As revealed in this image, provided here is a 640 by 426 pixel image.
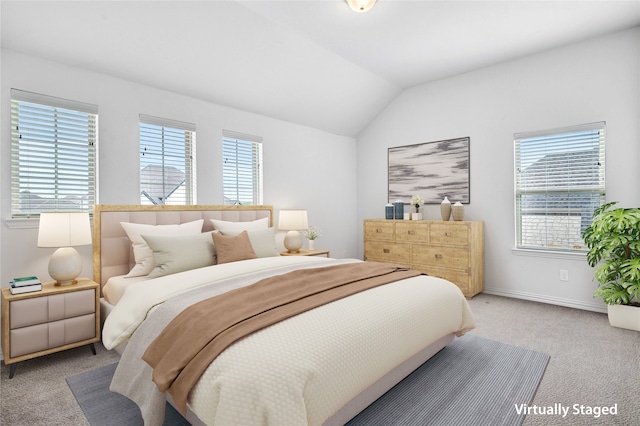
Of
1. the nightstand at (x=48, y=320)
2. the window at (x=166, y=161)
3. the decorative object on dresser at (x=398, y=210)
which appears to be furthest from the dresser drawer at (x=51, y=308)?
the decorative object on dresser at (x=398, y=210)

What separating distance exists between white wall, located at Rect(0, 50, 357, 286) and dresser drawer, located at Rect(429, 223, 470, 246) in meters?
1.68

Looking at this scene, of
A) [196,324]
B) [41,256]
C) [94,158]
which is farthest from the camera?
[94,158]

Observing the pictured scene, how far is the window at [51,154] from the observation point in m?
2.70

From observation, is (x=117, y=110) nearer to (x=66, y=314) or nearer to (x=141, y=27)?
(x=141, y=27)

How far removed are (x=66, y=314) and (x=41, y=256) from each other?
62 centimetres

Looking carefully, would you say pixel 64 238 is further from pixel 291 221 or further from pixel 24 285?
pixel 291 221

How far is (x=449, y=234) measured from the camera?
4223 mm

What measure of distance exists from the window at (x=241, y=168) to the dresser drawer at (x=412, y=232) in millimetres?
1960

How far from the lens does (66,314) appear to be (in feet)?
8.27

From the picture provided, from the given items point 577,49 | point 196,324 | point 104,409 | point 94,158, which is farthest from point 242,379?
point 577,49

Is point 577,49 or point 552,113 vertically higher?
point 577,49

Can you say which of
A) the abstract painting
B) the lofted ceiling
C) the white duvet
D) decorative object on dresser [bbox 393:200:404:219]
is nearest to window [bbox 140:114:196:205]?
the lofted ceiling

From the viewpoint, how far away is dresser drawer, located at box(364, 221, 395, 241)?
15.7ft

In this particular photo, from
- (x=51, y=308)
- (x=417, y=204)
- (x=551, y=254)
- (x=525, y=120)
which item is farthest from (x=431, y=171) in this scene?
(x=51, y=308)
